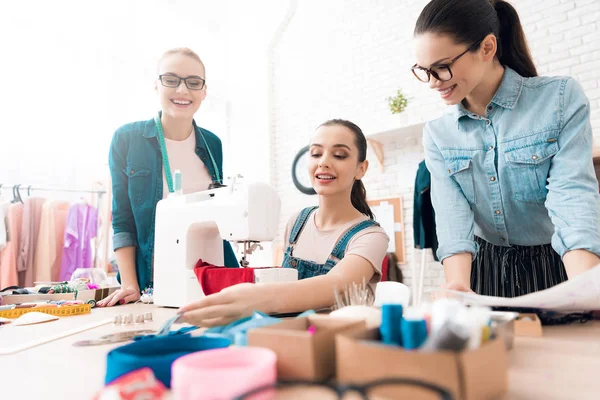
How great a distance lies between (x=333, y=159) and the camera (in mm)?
1473

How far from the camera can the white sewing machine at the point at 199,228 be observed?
1.16 m

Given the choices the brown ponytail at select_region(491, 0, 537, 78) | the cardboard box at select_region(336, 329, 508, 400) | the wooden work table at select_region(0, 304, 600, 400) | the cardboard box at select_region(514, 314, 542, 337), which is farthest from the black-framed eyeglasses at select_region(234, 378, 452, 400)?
the brown ponytail at select_region(491, 0, 537, 78)

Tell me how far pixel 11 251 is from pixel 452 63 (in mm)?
3169

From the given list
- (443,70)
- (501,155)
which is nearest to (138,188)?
(443,70)

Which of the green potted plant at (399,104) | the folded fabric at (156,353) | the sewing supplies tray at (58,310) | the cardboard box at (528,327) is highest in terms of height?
the green potted plant at (399,104)

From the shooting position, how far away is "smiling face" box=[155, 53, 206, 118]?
1417 mm

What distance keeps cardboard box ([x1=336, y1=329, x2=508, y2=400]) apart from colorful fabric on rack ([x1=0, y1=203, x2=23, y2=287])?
327cm

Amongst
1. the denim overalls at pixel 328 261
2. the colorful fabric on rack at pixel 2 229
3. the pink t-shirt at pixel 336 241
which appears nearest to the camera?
the pink t-shirt at pixel 336 241

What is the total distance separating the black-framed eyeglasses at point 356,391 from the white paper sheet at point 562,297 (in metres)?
0.41

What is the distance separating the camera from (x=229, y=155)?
5078 millimetres

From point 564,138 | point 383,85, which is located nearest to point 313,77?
point 383,85

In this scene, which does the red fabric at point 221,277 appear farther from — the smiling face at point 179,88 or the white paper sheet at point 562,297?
the smiling face at point 179,88

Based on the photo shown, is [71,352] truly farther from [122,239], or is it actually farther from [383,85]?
[383,85]

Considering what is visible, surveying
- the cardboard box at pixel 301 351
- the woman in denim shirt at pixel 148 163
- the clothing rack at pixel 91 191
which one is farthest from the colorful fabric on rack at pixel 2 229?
the cardboard box at pixel 301 351
